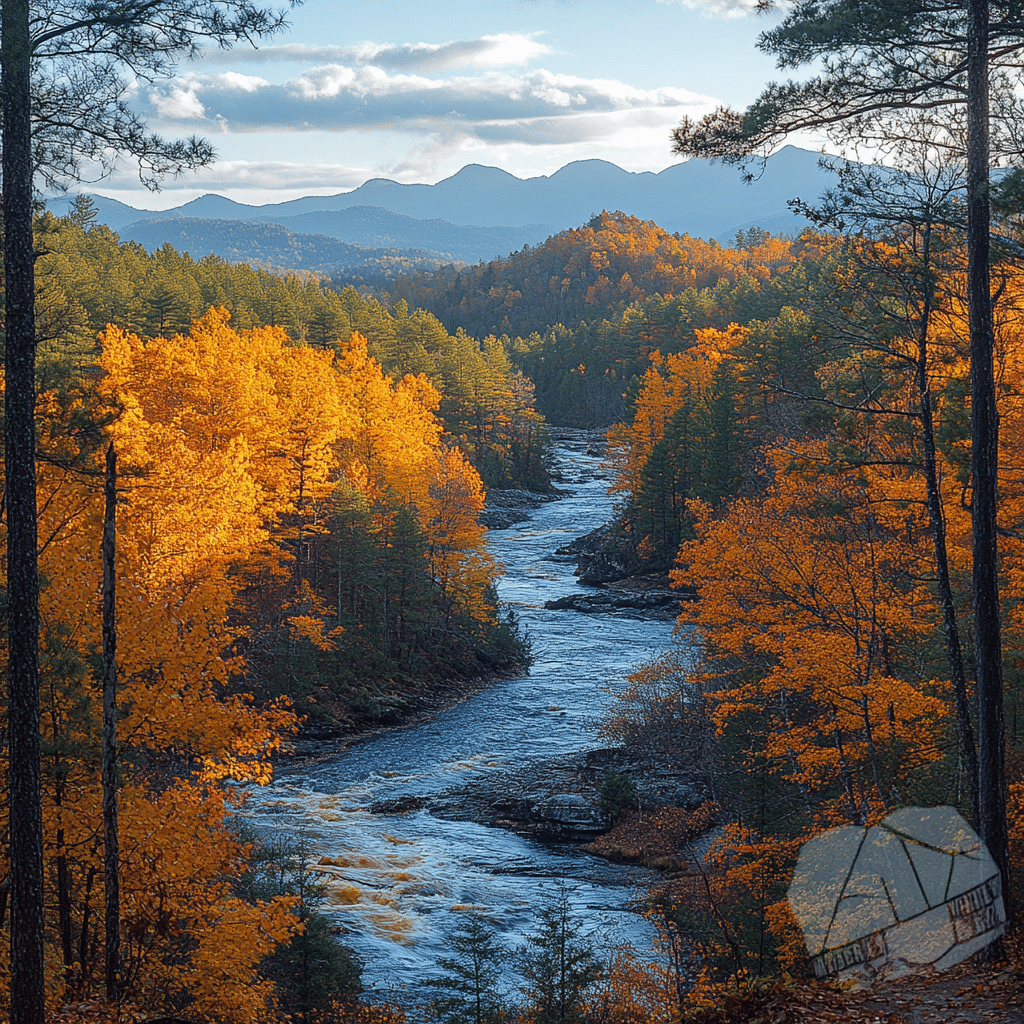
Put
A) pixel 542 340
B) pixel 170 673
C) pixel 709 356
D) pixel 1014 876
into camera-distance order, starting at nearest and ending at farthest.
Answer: pixel 1014 876 < pixel 170 673 < pixel 709 356 < pixel 542 340

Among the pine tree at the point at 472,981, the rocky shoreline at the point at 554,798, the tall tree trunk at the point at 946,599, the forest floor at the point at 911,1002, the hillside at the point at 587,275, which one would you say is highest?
the hillside at the point at 587,275

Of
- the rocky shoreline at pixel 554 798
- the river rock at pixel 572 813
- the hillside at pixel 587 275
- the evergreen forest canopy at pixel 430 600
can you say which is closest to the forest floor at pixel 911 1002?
the evergreen forest canopy at pixel 430 600

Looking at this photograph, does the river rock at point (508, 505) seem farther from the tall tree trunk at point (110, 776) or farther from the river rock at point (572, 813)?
the tall tree trunk at point (110, 776)

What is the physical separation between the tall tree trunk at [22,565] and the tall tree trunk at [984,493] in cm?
1029

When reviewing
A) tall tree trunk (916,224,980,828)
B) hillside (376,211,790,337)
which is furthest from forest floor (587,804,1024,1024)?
hillside (376,211,790,337)

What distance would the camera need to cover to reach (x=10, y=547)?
8906 mm

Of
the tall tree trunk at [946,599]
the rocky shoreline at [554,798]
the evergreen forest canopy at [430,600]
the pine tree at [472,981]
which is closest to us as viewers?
the tall tree trunk at [946,599]

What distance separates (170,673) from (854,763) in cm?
1295

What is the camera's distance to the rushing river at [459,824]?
741 inches

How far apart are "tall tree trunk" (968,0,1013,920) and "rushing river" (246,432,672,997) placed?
9171 millimetres

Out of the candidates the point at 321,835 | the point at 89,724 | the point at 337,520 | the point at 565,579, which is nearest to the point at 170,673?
the point at 89,724

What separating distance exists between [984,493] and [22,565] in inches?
433

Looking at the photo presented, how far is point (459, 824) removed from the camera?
24906 millimetres

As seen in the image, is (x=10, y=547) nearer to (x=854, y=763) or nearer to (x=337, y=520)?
(x=854, y=763)
